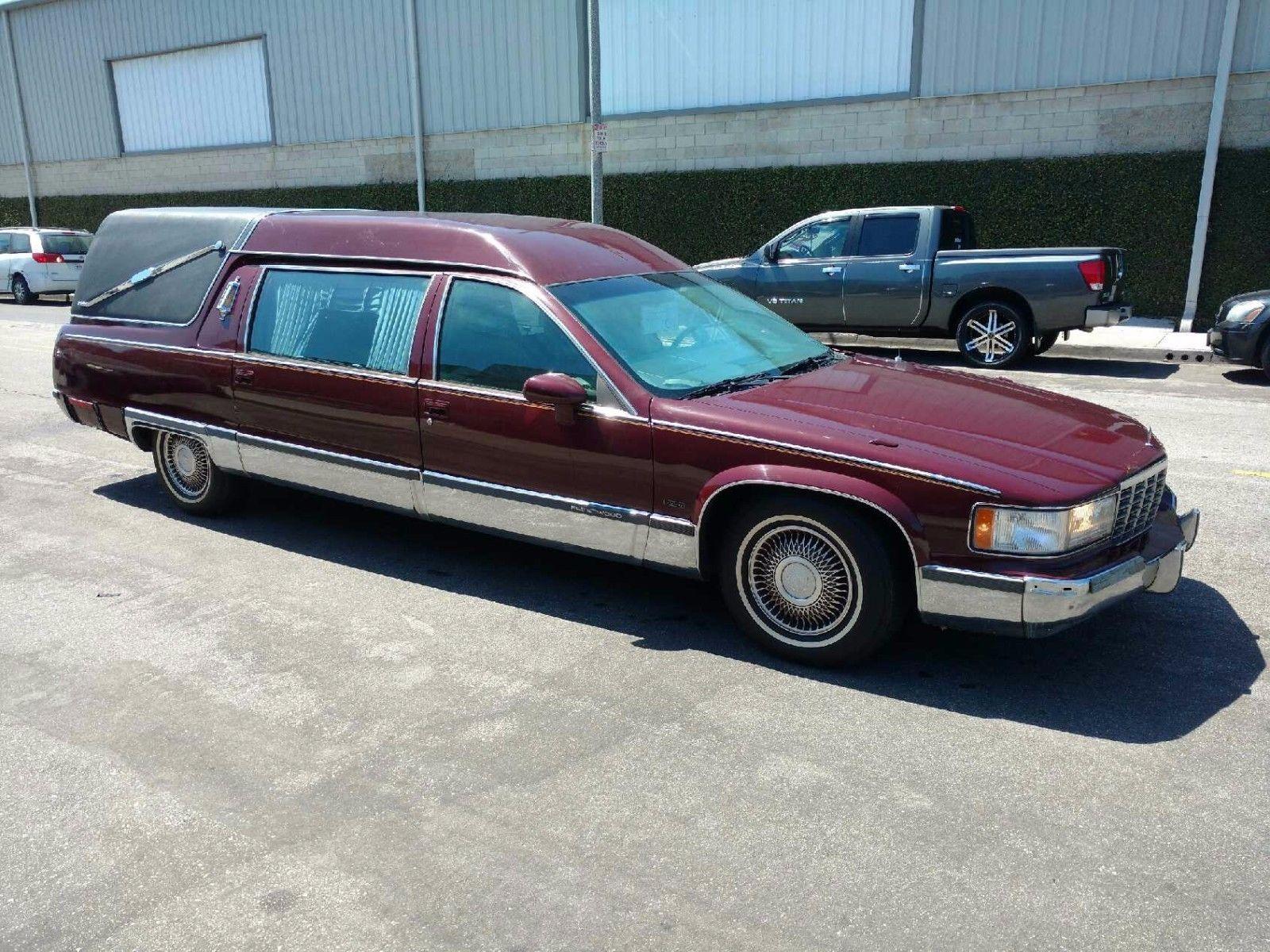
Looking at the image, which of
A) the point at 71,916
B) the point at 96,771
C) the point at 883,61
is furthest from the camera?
the point at 883,61

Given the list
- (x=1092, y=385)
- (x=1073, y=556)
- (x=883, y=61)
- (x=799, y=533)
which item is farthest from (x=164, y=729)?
(x=883, y=61)

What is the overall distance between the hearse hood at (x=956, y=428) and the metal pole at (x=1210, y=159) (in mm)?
12242

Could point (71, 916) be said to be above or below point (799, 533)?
below

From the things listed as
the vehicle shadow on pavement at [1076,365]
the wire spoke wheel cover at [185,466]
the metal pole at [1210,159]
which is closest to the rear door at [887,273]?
the vehicle shadow on pavement at [1076,365]

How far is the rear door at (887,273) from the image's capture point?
40.2ft

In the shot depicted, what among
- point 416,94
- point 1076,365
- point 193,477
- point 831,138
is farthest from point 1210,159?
point 416,94

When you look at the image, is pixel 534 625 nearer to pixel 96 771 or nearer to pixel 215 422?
pixel 96 771

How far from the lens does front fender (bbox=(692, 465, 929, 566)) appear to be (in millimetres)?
3871

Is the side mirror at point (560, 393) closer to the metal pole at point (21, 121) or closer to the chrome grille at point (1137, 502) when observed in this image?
the chrome grille at point (1137, 502)

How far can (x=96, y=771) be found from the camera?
3506 mm

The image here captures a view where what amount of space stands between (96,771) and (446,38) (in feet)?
71.6

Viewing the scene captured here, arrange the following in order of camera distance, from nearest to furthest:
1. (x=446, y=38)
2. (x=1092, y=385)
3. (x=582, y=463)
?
(x=582, y=463), (x=1092, y=385), (x=446, y=38)

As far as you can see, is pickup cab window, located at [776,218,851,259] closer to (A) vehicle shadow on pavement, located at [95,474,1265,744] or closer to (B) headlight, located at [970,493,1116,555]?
(A) vehicle shadow on pavement, located at [95,474,1265,744]

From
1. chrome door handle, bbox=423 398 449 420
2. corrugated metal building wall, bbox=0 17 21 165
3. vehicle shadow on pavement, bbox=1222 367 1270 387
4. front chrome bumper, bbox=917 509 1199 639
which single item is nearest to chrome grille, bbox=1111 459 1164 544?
front chrome bumper, bbox=917 509 1199 639
